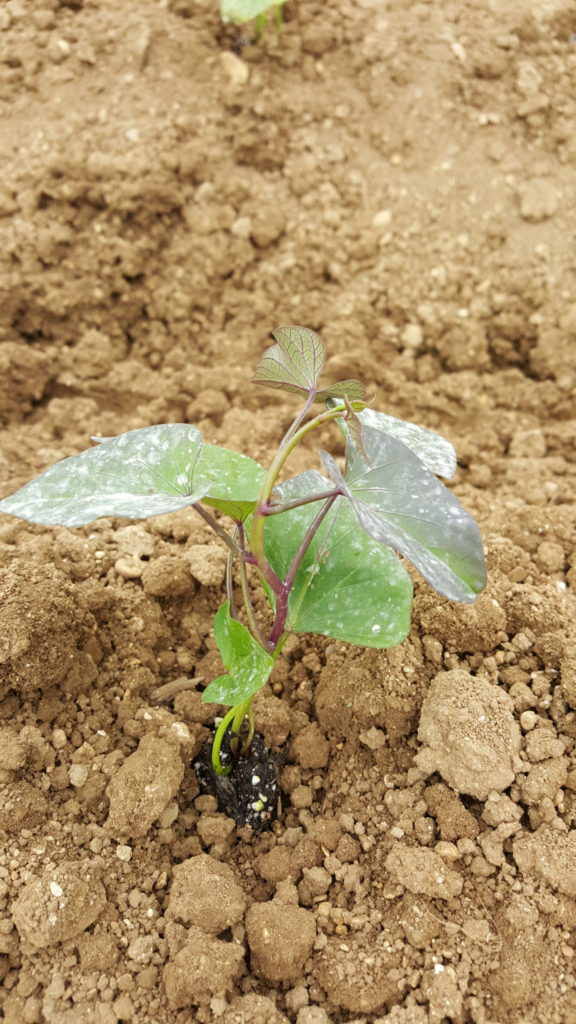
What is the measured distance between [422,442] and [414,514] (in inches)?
10.7

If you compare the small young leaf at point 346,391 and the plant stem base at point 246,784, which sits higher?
the small young leaf at point 346,391

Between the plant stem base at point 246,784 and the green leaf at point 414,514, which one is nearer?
the green leaf at point 414,514

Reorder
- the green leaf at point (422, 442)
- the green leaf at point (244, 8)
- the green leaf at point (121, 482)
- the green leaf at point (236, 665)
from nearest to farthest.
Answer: the green leaf at point (121, 482) → the green leaf at point (236, 665) → the green leaf at point (422, 442) → the green leaf at point (244, 8)

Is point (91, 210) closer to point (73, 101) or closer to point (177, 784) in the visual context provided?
point (73, 101)

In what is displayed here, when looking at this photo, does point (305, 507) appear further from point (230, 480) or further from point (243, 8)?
point (243, 8)

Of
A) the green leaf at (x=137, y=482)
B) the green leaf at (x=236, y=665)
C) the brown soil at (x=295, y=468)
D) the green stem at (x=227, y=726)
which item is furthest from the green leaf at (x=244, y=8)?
the green stem at (x=227, y=726)

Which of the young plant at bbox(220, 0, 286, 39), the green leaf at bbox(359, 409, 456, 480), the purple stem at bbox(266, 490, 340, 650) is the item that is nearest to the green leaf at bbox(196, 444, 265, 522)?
the purple stem at bbox(266, 490, 340, 650)

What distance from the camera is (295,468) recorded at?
2.22m

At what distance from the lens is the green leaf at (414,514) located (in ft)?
3.73

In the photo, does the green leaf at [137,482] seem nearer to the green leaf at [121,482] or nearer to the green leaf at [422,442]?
the green leaf at [121,482]

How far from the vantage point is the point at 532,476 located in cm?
225

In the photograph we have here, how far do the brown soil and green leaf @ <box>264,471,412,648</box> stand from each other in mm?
298

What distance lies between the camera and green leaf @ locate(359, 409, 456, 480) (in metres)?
1.40

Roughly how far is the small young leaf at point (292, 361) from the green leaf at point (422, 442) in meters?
0.16
